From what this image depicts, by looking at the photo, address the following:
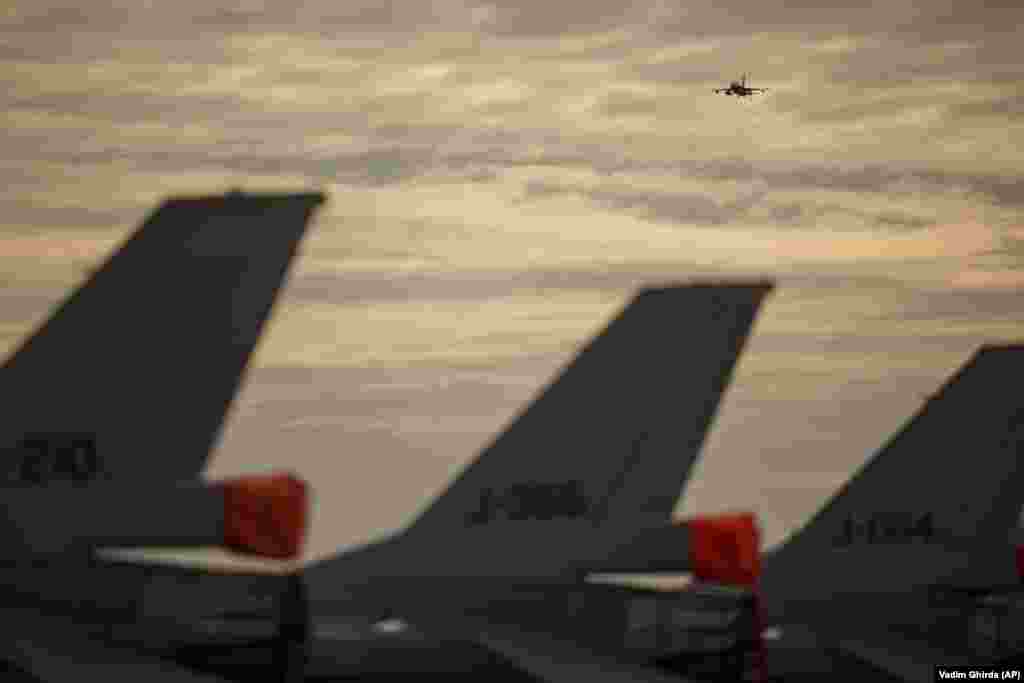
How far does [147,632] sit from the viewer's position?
20703 millimetres

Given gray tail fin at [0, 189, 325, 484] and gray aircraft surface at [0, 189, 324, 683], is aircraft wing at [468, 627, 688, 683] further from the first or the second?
gray tail fin at [0, 189, 325, 484]

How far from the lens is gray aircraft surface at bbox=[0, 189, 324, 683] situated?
20812 mm

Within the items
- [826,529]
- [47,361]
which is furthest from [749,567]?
[47,361]

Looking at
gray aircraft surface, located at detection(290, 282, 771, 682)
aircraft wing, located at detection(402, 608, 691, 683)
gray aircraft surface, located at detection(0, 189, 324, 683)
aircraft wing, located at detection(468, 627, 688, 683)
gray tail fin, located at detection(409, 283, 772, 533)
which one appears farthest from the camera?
gray tail fin, located at detection(409, 283, 772, 533)

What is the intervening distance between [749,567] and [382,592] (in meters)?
5.32

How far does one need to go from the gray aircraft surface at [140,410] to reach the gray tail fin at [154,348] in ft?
0.05

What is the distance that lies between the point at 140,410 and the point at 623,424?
10280 millimetres

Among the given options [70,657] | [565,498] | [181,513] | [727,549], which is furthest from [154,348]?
[565,498]

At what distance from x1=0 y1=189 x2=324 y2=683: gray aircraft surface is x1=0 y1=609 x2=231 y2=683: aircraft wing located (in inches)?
13.0

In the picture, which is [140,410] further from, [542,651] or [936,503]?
[936,503]

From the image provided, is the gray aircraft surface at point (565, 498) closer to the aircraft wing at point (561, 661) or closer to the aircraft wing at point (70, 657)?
the aircraft wing at point (561, 661)

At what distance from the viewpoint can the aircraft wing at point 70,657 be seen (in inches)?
721

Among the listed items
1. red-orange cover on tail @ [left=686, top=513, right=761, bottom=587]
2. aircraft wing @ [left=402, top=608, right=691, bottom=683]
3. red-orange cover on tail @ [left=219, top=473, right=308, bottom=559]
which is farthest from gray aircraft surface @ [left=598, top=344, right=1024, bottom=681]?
red-orange cover on tail @ [left=219, top=473, right=308, bottom=559]

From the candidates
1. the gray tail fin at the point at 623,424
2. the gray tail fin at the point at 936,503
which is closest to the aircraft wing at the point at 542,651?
the gray tail fin at the point at 623,424
